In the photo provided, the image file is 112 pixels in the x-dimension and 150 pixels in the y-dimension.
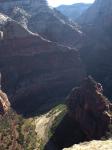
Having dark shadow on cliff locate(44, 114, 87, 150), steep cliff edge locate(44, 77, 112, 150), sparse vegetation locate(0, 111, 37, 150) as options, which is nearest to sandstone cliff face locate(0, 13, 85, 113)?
sparse vegetation locate(0, 111, 37, 150)

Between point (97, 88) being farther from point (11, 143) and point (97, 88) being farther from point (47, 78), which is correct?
point (47, 78)

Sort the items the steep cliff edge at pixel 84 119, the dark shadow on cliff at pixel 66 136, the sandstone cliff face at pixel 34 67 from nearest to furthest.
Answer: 1. the steep cliff edge at pixel 84 119
2. the dark shadow on cliff at pixel 66 136
3. the sandstone cliff face at pixel 34 67

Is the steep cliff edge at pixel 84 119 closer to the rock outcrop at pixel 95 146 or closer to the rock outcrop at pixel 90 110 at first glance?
the rock outcrop at pixel 90 110

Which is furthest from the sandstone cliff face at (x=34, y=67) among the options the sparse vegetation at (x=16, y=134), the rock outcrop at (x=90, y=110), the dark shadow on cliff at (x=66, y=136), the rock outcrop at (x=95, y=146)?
the rock outcrop at (x=95, y=146)

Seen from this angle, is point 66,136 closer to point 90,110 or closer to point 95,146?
point 90,110

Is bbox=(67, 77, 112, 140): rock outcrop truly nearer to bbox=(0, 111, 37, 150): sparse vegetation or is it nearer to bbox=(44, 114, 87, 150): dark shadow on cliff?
bbox=(44, 114, 87, 150): dark shadow on cliff

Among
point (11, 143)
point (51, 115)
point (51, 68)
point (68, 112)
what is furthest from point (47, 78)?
point (11, 143)
